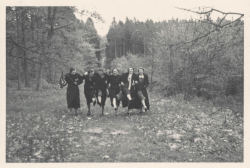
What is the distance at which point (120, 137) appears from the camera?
834cm

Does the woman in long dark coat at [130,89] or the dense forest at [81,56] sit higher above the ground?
the dense forest at [81,56]

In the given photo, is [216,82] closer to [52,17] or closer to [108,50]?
[52,17]

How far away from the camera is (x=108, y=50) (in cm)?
8806

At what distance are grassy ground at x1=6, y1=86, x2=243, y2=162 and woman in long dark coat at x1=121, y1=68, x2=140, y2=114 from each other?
539 millimetres

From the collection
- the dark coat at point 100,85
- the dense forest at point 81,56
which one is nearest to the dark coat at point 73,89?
the dark coat at point 100,85

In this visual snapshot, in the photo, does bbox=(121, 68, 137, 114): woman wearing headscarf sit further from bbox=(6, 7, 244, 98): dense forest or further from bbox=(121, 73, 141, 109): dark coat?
bbox=(6, 7, 244, 98): dense forest

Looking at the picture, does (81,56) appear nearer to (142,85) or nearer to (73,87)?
(73,87)

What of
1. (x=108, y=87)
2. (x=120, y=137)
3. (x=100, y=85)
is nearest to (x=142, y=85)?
→ (x=108, y=87)

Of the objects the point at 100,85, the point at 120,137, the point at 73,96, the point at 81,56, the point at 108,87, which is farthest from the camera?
the point at 81,56

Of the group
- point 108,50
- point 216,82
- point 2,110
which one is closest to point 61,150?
point 2,110

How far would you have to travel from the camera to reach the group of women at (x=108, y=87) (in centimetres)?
1143

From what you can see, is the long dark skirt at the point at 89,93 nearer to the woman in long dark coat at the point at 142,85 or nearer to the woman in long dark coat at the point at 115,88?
the woman in long dark coat at the point at 115,88

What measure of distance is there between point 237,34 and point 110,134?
4987 mm

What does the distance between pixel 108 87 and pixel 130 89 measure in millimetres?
975
